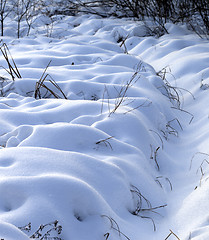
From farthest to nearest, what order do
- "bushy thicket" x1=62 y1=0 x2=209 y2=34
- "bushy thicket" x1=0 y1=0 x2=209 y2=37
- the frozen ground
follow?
"bushy thicket" x1=0 y1=0 x2=209 y2=37 < "bushy thicket" x1=62 y1=0 x2=209 y2=34 < the frozen ground

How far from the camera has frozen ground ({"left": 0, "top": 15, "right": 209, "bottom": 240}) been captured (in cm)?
148

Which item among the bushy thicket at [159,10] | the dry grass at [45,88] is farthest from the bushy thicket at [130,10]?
the dry grass at [45,88]

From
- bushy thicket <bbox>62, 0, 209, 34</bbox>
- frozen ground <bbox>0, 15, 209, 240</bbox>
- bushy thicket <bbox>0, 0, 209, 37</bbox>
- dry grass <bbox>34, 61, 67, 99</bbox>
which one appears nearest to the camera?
frozen ground <bbox>0, 15, 209, 240</bbox>

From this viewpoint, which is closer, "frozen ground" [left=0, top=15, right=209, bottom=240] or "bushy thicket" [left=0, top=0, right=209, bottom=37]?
"frozen ground" [left=0, top=15, right=209, bottom=240]

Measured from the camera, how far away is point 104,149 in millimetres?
2117

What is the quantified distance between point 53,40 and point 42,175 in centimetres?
378

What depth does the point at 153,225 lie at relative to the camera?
5.73 ft

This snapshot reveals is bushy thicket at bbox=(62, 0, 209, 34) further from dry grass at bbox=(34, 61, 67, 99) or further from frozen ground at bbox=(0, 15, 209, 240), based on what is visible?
dry grass at bbox=(34, 61, 67, 99)

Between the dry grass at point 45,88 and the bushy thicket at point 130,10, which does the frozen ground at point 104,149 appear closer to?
the dry grass at point 45,88

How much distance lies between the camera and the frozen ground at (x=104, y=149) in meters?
1.48

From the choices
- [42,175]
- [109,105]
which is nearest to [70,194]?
[42,175]

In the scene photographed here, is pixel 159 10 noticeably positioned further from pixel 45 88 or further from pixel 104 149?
pixel 104 149

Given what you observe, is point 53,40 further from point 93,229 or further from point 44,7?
point 93,229

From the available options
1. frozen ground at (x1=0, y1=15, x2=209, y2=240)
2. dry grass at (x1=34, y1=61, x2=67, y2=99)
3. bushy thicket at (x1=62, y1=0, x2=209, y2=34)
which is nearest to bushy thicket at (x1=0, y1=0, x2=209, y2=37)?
bushy thicket at (x1=62, y1=0, x2=209, y2=34)
